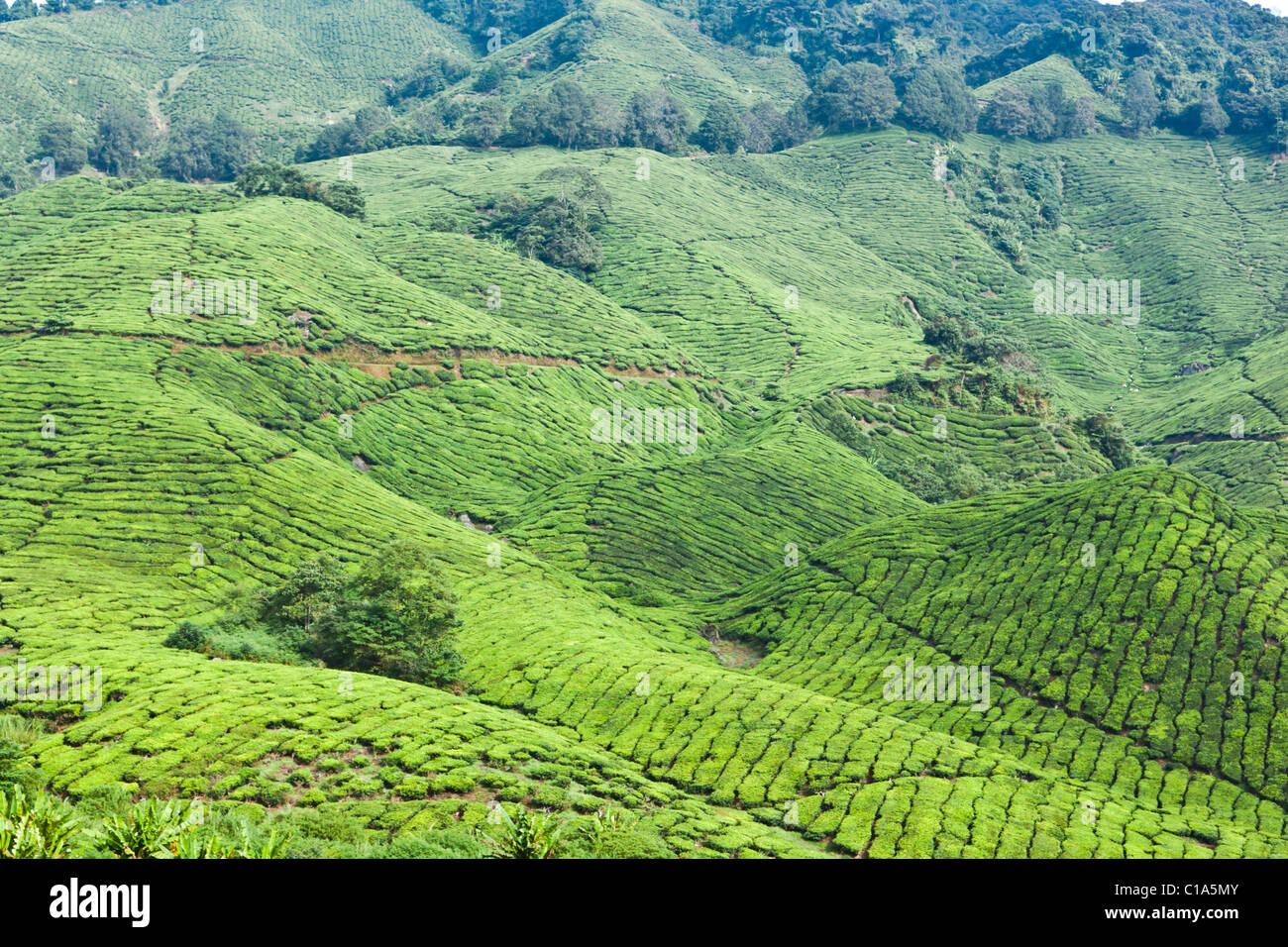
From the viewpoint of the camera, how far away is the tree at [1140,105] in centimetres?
19138

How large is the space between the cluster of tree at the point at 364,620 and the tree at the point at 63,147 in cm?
15031

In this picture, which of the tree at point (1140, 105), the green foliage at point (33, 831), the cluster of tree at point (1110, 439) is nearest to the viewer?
the green foliage at point (33, 831)

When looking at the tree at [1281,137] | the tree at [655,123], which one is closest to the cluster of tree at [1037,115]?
the tree at [1281,137]

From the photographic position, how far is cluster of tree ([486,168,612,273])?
4892 inches

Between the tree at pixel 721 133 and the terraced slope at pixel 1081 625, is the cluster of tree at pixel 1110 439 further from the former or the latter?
the tree at pixel 721 133

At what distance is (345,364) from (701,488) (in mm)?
30324

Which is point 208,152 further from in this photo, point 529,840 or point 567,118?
point 529,840

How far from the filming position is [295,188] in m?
118

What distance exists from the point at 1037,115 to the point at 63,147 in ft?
533

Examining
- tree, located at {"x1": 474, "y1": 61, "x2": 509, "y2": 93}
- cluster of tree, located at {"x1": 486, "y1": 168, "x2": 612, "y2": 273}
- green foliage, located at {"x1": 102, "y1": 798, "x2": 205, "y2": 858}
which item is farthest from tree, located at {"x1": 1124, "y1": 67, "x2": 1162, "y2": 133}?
green foliage, located at {"x1": 102, "y1": 798, "x2": 205, "y2": 858}

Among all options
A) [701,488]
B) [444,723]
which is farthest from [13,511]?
[701,488]

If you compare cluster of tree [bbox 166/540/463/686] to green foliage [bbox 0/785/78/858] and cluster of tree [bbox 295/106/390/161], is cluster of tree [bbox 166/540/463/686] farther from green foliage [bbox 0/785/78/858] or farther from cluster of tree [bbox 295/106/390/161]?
cluster of tree [bbox 295/106/390/161]

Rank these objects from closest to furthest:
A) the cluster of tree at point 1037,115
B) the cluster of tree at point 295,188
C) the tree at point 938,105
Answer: the cluster of tree at point 295,188
the tree at point 938,105
the cluster of tree at point 1037,115

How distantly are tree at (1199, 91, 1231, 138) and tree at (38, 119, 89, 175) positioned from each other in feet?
627
